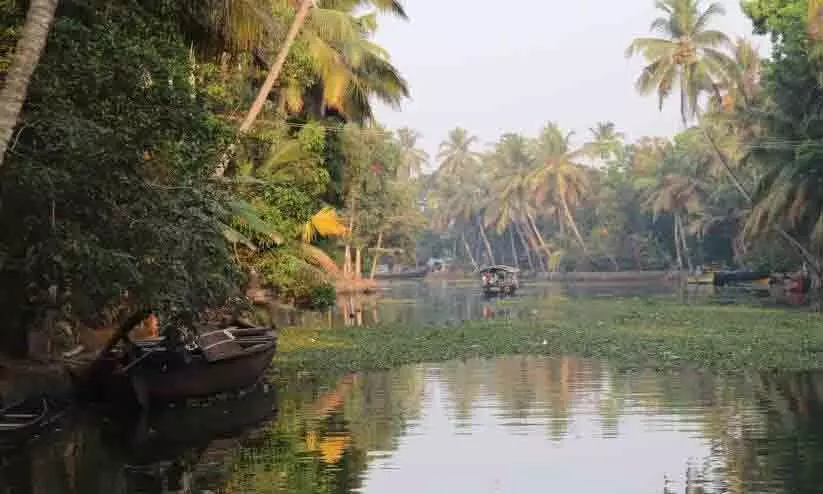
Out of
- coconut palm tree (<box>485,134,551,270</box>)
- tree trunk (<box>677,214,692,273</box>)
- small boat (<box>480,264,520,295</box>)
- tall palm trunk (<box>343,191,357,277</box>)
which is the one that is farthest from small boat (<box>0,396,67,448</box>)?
coconut palm tree (<box>485,134,551,270</box>)

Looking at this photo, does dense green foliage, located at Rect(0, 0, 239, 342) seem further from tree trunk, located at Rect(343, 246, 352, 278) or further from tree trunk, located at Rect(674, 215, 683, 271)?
tree trunk, located at Rect(674, 215, 683, 271)

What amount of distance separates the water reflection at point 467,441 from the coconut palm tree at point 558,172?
67.8 meters

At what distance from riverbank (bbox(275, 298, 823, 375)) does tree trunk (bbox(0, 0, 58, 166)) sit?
10.5 metres

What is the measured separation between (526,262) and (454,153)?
45.9 ft

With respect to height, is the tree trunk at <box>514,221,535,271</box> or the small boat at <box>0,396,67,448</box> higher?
the tree trunk at <box>514,221,535,271</box>

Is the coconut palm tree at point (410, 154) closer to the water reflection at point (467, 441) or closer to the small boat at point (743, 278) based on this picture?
the small boat at point (743, 278)

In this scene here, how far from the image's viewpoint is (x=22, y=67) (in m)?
10.7

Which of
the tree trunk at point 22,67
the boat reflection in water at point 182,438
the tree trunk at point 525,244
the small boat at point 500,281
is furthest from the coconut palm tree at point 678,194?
the tree trunk at point 22,67

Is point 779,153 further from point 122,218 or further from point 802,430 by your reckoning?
point 122,218

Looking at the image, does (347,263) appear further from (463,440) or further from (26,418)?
(463,440)

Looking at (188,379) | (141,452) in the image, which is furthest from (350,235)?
(141,452)

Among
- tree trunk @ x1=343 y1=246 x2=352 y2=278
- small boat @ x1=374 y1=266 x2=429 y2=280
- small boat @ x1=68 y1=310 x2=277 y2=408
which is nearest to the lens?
small boat @ x1=68 y1=310 x2=277 y2=408

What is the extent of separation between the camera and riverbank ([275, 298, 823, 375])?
2070cm

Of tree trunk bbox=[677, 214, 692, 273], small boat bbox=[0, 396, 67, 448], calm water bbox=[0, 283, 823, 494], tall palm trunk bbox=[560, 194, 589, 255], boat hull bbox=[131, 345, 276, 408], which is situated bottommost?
calm water bbox=[0, 283, 823, 494]
